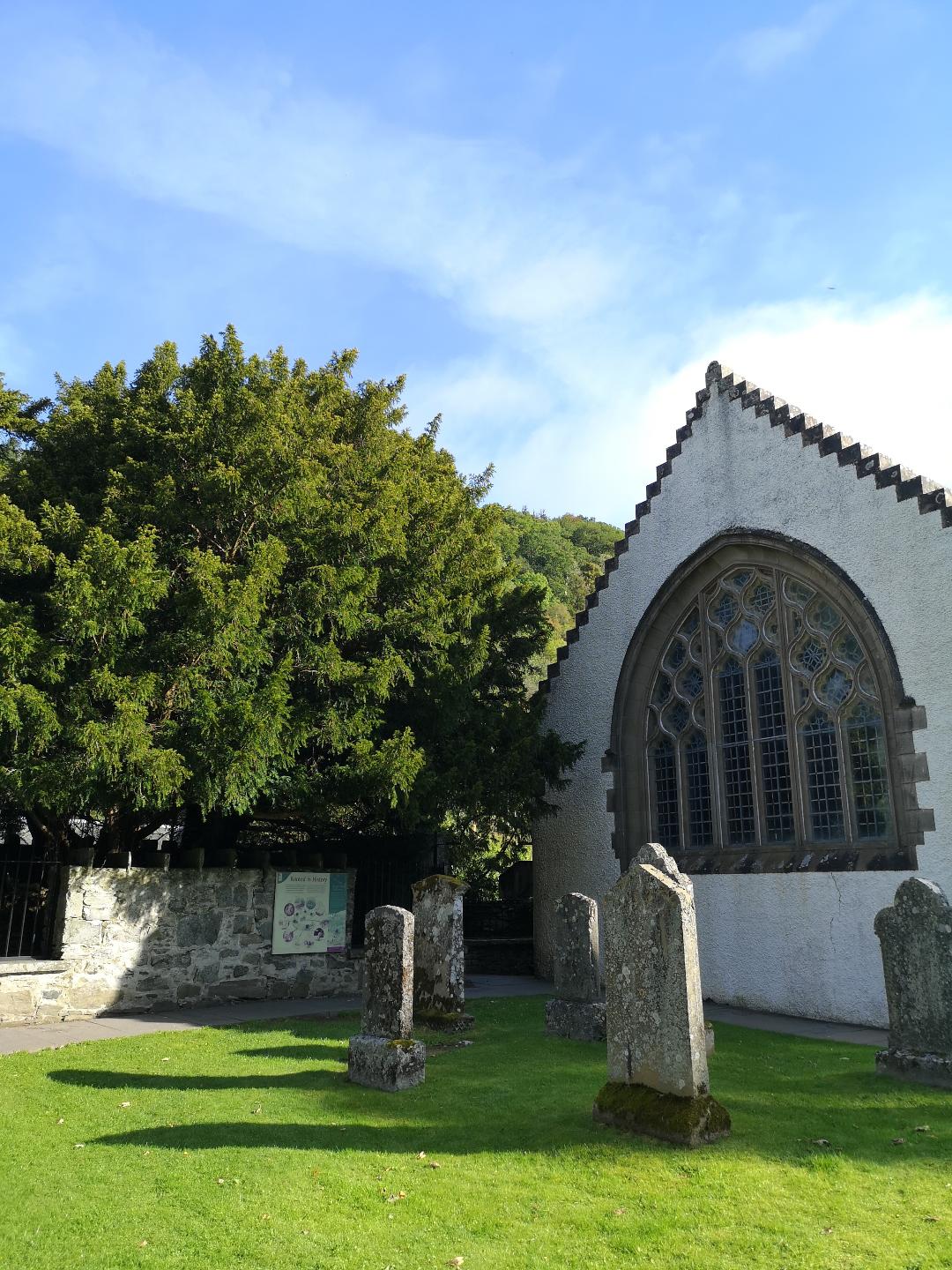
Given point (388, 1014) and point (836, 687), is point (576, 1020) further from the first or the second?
point (836, 687)

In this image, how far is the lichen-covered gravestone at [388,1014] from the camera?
7.83m

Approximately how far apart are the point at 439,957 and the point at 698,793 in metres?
5.90

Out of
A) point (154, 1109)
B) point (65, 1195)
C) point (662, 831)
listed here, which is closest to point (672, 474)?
point (662, 831)

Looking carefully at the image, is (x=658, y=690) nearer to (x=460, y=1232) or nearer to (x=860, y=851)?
(x=860, y=851)

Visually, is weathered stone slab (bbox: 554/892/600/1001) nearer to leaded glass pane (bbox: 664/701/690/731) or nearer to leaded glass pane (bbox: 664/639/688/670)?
leaded glass pane (bbox: 664/701/690/731)

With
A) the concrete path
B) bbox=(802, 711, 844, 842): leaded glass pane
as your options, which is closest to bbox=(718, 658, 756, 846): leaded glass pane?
bbox=(802, 711, 844, 842): leaded glass pane

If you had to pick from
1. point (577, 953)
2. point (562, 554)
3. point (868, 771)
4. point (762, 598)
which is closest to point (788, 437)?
point (762, 598)

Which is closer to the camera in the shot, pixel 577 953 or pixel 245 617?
pixel 577 953

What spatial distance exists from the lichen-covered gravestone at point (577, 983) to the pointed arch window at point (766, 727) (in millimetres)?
4370

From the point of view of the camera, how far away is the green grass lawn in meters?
4.45

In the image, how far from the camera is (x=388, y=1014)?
26.8ft

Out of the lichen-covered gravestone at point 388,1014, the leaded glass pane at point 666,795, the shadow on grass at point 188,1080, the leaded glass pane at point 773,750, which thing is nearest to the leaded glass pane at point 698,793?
the leaded glass pane at point 666,795

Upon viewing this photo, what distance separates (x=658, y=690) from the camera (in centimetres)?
1608

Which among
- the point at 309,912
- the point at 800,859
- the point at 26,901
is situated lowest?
the point at 309,912
